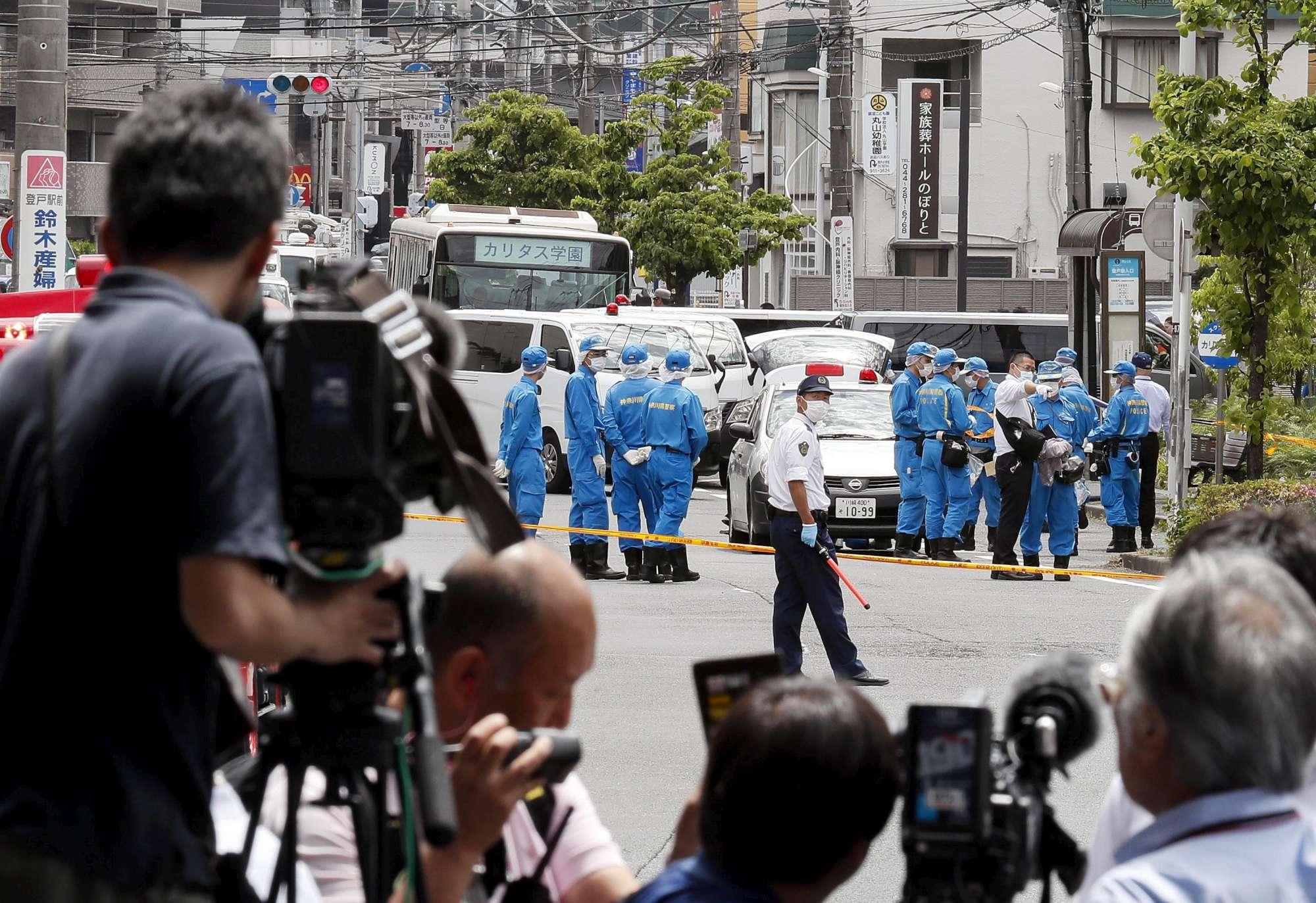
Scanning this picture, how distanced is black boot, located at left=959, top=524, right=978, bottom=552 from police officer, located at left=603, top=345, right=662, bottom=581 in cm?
376

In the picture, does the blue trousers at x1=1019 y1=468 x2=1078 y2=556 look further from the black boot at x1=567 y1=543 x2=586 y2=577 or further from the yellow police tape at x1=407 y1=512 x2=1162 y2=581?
the black boot at x1=567 y1=543 x2=586 y2=577

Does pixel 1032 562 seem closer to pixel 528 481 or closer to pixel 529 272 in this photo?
pixel 528 481

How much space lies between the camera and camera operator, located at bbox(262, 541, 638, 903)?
2.63 metres

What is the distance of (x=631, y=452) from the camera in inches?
653

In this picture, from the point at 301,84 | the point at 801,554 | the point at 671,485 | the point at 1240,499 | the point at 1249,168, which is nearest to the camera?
the point at 801,554

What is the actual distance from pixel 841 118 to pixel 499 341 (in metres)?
10.6

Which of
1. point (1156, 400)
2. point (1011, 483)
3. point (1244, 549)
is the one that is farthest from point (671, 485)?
point (1244, 549)

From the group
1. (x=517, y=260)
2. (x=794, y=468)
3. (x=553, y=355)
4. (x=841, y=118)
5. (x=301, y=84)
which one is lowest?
(x=794, y=468)

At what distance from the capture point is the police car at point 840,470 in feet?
59.1

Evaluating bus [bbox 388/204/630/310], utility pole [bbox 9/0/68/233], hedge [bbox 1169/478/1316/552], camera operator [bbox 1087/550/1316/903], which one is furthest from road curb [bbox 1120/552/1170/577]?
camera operator [bbox 1087/550/1316/903]

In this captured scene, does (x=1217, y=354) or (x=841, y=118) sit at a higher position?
(x=841, y=118)

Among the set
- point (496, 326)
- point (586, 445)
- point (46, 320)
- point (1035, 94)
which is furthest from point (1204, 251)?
point (1035, 94)

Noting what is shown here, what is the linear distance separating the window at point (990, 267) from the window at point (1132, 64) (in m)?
4.47

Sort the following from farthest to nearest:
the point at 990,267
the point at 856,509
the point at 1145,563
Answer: the point at 990,267 → the point at 856,509 → the point at 1145,563
